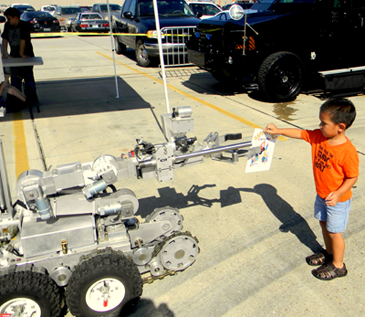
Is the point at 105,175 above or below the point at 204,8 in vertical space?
below

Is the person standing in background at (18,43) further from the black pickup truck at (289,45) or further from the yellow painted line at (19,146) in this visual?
the black pickup truck at (289,45)

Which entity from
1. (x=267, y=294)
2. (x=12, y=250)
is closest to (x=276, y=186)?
(x=267, y=294)

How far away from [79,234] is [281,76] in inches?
238

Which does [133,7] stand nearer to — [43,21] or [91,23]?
[91,23]

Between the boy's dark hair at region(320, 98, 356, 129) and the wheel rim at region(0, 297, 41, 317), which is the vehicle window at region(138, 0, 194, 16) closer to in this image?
the boy's dark hair at region(320, 98, 356, 129)

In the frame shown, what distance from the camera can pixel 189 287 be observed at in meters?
2.79

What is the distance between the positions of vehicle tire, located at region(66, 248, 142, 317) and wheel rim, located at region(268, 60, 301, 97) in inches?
226

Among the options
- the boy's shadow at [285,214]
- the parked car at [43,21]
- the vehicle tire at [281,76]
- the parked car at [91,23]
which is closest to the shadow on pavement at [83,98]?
the vehicle tire at [281,76]

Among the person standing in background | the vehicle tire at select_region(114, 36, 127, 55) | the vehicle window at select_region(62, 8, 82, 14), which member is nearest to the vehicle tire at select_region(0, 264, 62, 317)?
the person standing in background

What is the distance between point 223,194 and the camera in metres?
4.12

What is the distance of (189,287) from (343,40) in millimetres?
6969

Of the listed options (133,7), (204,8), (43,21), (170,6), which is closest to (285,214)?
(170,6)

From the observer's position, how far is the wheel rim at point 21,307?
2.21 metres

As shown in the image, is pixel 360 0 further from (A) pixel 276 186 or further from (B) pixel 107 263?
(B) pixel 107 263
